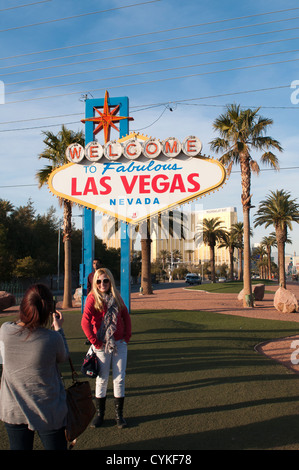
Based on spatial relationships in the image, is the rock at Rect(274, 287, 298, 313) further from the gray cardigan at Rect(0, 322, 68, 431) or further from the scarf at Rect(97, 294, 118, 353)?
the gray cardigan at Rect(0, 322, 68, 431)

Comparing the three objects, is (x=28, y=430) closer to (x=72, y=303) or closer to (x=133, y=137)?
(x=133, y=137)

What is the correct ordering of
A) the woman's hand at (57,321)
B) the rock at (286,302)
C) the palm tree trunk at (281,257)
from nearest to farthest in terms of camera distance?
the woman's hand at (57,321), the rock at (286,302), the palm tree trunk at (281,257)

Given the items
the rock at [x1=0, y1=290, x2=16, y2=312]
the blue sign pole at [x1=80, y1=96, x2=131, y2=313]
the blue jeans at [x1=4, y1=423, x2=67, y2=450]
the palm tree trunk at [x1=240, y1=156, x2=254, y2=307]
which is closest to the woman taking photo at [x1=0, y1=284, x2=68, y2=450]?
the blue jeans at [x1=4, y1=423, x2=67, y2=450]

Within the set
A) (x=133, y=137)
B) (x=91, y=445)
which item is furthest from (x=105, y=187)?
(x=91, y=445)

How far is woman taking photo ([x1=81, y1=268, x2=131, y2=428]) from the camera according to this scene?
15.5ft

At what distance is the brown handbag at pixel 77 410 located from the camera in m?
3.05

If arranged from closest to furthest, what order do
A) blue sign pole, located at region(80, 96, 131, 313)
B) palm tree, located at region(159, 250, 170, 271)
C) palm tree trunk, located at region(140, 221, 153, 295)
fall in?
blue sign pole, located at region(80, 96, 131, 313) → palm tree trunk, located at region(140, 221, 153, 295) → palm tree, located at region(159, 250, 170, 271)

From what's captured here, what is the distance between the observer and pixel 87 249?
13562 mm

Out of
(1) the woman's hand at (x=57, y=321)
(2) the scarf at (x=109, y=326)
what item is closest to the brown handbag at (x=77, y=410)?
(1) the woman's hand at (x=57, y=321)

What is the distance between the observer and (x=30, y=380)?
282cm

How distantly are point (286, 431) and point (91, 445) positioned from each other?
2166 millimetres

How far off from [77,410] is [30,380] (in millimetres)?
574

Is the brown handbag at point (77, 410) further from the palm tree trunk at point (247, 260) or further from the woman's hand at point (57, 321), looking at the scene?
the palm tree trunk at point (247, 260)

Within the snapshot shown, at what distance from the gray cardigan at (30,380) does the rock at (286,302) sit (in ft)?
56.8
